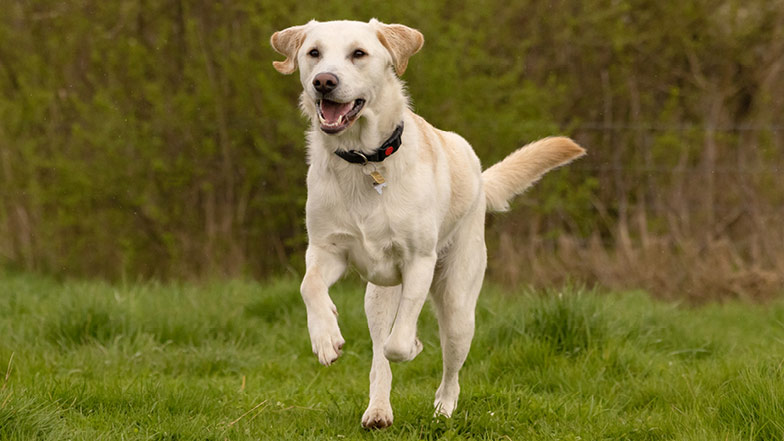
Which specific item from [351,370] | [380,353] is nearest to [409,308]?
[380,353]

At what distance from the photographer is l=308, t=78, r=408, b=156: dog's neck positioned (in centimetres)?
403

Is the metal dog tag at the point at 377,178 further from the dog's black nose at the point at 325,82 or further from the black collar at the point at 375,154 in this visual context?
the dog's black nose at the point at 325,82

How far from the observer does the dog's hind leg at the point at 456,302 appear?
4.41 meters

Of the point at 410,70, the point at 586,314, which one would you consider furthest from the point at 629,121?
the point at 586,314

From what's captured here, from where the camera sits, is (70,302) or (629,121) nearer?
(70,302)

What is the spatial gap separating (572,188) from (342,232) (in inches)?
228

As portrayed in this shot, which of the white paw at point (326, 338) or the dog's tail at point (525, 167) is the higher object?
the dog's tail at point (525, 167)

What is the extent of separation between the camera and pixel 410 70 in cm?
891

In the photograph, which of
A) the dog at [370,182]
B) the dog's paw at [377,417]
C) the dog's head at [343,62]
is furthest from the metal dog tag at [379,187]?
the dog's paw at [377,417]

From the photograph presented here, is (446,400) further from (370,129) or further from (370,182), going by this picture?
(370,129)

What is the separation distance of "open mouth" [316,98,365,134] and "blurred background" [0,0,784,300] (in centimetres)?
499

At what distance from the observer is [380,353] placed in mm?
4312

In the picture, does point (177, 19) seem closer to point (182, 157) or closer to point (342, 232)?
point (182, 157)

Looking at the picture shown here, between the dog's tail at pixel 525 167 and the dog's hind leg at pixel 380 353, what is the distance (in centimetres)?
89
